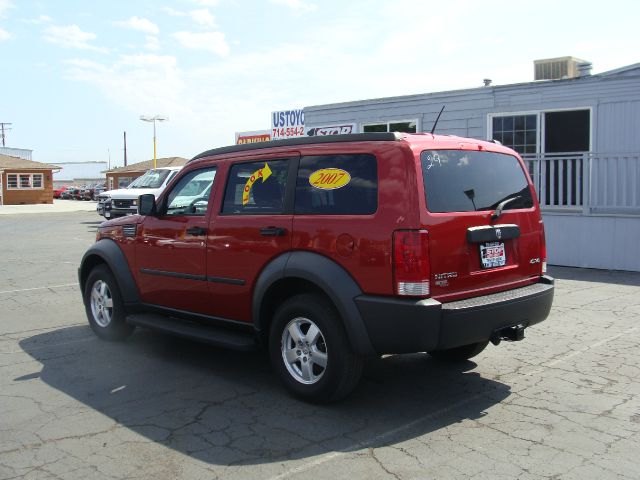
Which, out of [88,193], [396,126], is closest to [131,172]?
[88,193]

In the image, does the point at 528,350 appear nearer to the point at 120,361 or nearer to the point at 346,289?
the point at 346,289

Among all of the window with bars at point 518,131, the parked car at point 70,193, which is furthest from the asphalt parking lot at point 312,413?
the parked car at point 70,193

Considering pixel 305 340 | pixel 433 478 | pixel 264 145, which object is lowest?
pixel 433 478

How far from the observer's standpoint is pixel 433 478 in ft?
11.4

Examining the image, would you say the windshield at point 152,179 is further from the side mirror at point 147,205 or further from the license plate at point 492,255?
the license plate at point 492,255

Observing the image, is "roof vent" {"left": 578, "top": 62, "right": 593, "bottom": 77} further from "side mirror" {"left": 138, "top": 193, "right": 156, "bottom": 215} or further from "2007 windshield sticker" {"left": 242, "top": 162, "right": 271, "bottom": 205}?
"side mirror" {"left": 138, "top": 193, "right": 156, "bottom": 215}

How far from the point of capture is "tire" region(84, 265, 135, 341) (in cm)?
635

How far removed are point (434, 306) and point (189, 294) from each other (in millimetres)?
2388

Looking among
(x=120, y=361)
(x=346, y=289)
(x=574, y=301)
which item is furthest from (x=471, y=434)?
(x=574, y=301)

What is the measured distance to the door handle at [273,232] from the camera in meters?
4.74

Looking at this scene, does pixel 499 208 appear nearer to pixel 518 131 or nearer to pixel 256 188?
pixel 256 188

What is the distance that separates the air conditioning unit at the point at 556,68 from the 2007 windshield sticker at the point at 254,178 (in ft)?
37.3

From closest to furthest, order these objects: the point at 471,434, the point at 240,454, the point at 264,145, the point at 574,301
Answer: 1. the point at 240,454
2. the point at 471,434
3. the point at 264,145
4. the point at 574,301

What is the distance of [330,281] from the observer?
4.33m
